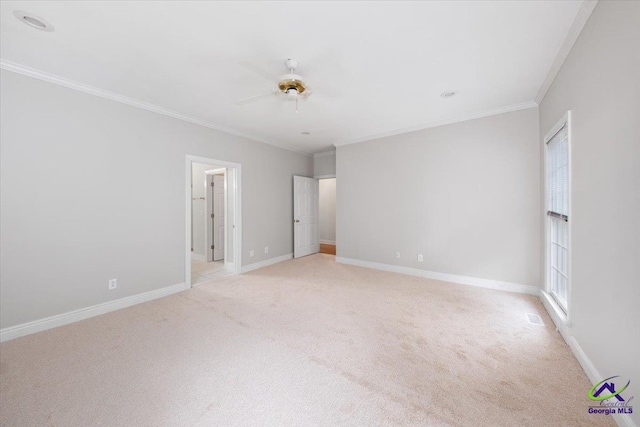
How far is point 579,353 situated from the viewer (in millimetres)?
1933

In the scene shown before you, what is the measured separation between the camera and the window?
7.97 feet

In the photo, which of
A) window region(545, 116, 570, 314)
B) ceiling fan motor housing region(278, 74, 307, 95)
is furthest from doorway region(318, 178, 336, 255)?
ceiling fan motor housing region(278, 74, 307, 95)

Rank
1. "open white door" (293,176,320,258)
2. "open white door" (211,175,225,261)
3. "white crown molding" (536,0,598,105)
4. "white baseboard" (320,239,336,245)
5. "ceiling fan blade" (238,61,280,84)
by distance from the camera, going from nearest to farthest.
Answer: "white crown molding" (536,0,598,105) < "ceiling fan blade" (238,61,280,84) < "open white door" (211,175,225,261) < "open white door" (293,176,320,258) < "white baseboard" (320,239,336,245)

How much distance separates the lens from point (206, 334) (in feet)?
7.95

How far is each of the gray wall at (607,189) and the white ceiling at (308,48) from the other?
18.9 inches

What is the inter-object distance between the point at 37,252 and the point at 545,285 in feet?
19.4

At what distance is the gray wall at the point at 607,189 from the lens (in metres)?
1.28

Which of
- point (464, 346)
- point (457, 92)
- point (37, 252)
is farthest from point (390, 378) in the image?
point (37, 252)

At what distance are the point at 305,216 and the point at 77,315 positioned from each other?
14.2ft

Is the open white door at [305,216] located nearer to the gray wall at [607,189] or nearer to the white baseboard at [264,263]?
the white baseboard at [264,263]

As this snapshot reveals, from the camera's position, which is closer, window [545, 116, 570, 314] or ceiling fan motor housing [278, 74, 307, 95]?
ceiling fan motor housing [278, 74, 307, 95]

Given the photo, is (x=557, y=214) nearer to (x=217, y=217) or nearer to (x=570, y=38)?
(x=570, y=38)

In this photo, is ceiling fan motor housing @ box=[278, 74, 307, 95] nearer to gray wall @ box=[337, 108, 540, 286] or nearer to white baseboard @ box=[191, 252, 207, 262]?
gray wall @ box=[337, 108, 540, 286]
